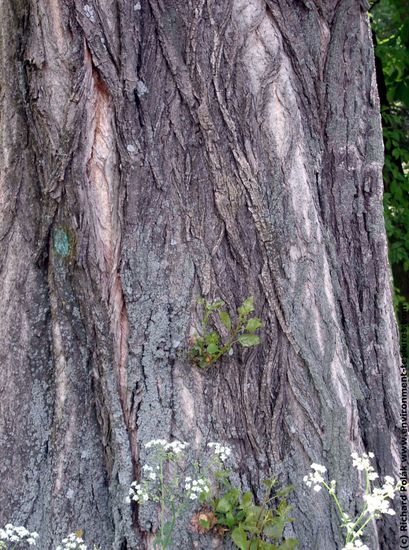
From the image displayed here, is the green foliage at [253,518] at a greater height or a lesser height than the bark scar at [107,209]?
lesser

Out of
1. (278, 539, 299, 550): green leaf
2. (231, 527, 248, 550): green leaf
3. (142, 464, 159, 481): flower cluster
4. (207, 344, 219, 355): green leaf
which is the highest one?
(207, 344, 219, 355): green leaf

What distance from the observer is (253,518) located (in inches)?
93.7

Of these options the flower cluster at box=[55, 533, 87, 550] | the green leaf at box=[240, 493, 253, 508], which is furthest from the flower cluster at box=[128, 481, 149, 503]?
the green leaf at box=[240, 493, 253, 508]

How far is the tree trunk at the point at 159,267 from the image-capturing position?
8.66ft

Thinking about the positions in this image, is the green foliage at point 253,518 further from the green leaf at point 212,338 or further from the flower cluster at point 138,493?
the green leaf at point 212,338

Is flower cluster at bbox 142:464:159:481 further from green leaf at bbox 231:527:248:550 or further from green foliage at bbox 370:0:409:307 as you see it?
green foliage at bbox 370:0:409:307

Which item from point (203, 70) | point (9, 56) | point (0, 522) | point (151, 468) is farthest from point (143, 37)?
point (0, 522)

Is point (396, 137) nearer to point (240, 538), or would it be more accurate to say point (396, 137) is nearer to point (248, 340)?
point (248, 340)

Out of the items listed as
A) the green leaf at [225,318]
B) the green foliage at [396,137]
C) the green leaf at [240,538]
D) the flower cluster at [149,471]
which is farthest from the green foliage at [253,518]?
the green foliage at [396,137]

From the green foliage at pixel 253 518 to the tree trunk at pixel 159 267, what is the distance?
130mm

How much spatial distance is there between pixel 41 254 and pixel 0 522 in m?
1.02

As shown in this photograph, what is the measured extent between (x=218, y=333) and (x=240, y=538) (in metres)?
0.71

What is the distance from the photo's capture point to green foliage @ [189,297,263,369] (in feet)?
8.43

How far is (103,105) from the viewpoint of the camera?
2695 millimetres
